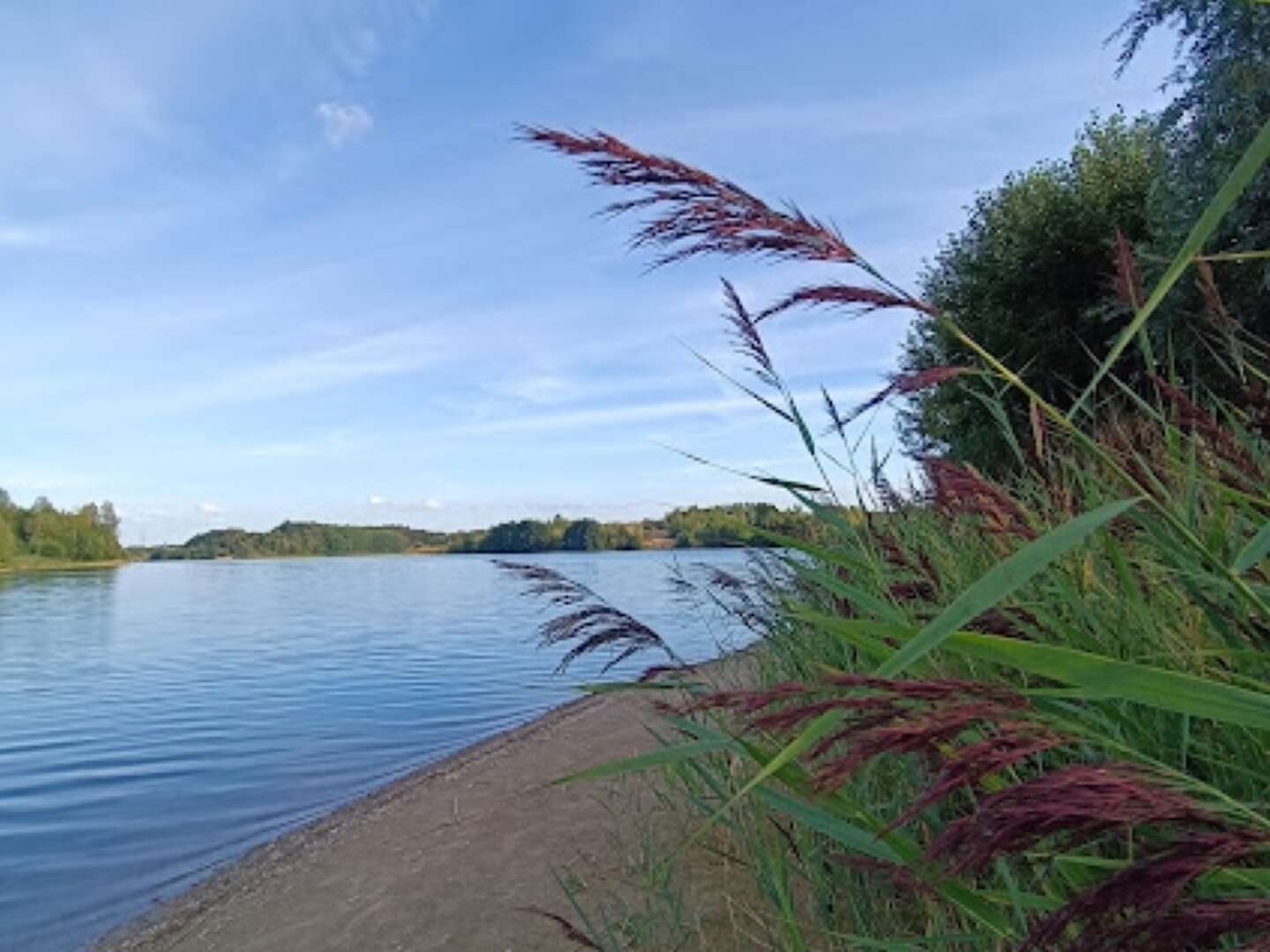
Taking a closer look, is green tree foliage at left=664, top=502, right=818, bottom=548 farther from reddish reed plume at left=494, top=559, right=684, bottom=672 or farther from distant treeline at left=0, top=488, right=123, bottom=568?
distant treeline at left=0, top=488, right=123, bottom=568

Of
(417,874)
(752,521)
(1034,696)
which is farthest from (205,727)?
(1034,696)

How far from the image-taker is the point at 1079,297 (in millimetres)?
18406

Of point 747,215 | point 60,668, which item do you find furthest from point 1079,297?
point 60,668

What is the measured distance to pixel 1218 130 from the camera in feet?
39.4

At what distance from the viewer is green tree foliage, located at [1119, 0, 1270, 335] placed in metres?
11.2

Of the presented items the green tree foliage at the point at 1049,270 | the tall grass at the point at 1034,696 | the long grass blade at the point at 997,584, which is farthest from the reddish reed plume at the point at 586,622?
the green tree foliage at the point at 1049,270

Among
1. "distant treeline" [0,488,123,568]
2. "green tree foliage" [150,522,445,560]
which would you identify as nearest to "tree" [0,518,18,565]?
"distant treeline" [0,488,123,568]

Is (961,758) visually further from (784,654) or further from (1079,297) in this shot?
(1079,297)

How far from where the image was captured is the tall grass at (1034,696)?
30.4 inches

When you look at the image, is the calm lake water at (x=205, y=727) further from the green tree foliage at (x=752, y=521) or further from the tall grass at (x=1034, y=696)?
the tall grass at (x=1034, y=696)

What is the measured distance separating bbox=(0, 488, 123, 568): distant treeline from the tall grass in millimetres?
127353

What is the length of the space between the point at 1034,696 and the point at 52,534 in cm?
14233

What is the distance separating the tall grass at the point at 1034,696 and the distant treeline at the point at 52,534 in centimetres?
12735

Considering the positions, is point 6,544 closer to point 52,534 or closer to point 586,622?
point 52,534
